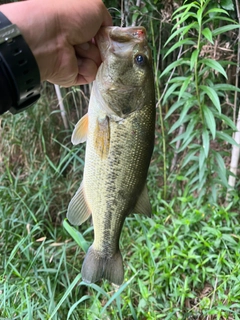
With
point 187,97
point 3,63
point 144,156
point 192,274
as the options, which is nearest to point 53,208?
point 192,274

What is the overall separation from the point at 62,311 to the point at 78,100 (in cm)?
180

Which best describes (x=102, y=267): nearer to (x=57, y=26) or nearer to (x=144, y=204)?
(x=144, y=204)

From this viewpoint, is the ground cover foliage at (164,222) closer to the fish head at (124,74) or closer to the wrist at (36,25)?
the fish head at (124,74)

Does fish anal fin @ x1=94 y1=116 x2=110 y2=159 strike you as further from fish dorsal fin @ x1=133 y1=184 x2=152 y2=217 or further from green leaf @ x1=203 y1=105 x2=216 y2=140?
green leaf @ x1=203 y1=105 x2=216 y2=140

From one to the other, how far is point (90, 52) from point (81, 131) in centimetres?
34

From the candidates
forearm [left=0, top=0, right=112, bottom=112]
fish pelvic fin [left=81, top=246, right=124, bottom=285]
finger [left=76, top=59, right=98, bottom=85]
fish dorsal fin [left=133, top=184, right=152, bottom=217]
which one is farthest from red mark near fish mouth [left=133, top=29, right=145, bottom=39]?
fish pelvic fin [left=81, top=246, right=124, bottom=285]

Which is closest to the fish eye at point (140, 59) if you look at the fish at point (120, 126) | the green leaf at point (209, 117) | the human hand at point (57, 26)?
the fish at point (120, 126)

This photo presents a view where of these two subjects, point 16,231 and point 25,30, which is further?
point 16,231

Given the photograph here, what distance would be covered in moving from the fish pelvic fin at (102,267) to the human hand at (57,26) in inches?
32.2

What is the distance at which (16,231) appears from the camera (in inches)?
98.0

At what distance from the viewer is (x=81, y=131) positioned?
55.8 inches

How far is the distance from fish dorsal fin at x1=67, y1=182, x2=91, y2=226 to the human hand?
1.71 feet

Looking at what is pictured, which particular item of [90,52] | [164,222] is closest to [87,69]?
[90,52]

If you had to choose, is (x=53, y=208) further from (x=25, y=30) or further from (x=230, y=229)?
(x=25, y=30)
